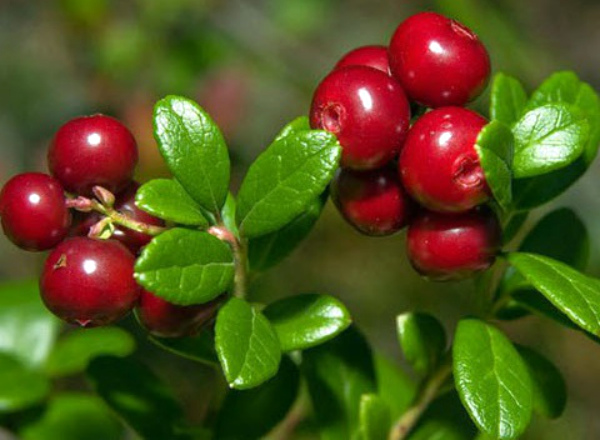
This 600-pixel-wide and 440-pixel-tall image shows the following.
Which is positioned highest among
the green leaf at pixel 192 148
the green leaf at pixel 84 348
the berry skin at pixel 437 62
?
the berry skin at pixel 437 62

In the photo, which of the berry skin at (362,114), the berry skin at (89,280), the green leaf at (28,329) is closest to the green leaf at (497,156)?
the berry skin at (362,114)

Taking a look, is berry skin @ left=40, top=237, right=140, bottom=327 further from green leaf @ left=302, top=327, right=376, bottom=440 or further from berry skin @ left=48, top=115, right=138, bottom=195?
green leaf @ left=302, top=327, right=376, bottom=440

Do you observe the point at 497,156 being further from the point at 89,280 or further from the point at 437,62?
the point at 89,280

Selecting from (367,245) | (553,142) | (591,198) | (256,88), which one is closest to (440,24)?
(553,142)

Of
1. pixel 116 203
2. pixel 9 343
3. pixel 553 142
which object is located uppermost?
pixel 553 142

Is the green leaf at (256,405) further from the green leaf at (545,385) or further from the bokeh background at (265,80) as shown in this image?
the bokeh background at (265,80)

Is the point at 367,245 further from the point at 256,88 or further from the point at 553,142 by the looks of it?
the point at 553,142
